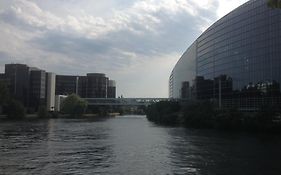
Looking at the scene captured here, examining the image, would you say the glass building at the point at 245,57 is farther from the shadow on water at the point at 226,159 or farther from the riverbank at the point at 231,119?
the shadow on water at the point at 226,159

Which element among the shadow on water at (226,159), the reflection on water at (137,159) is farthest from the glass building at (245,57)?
the reflection on water at (137,159)

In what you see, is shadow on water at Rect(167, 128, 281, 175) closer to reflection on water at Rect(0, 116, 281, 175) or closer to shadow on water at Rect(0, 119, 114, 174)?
reflection on water at Rect(0, 116, 281, 175)

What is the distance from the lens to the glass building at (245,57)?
13638 centimetres

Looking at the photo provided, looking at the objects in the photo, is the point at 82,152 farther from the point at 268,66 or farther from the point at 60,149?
the point at 268,66

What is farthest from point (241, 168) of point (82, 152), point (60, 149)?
point (60, 149)

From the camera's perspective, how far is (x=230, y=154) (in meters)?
57.3

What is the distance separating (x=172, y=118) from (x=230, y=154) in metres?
114

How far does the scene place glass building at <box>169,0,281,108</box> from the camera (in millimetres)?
136375

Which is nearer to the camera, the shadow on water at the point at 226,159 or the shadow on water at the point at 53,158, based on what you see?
the shadow on water at the point at 53,158

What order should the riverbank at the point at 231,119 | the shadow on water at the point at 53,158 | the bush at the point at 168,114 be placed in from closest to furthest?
the shadow on water at the point at 53,158 < the riverbank at the point at 231,119 < the bush at the point at 168,114

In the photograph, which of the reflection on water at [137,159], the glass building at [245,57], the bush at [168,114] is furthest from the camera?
the bush at [168,114]

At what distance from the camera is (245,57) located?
150625 millimetres

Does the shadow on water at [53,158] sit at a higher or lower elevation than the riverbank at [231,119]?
lower

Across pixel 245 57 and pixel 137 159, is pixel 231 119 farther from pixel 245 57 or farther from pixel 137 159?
pixel 137 159
